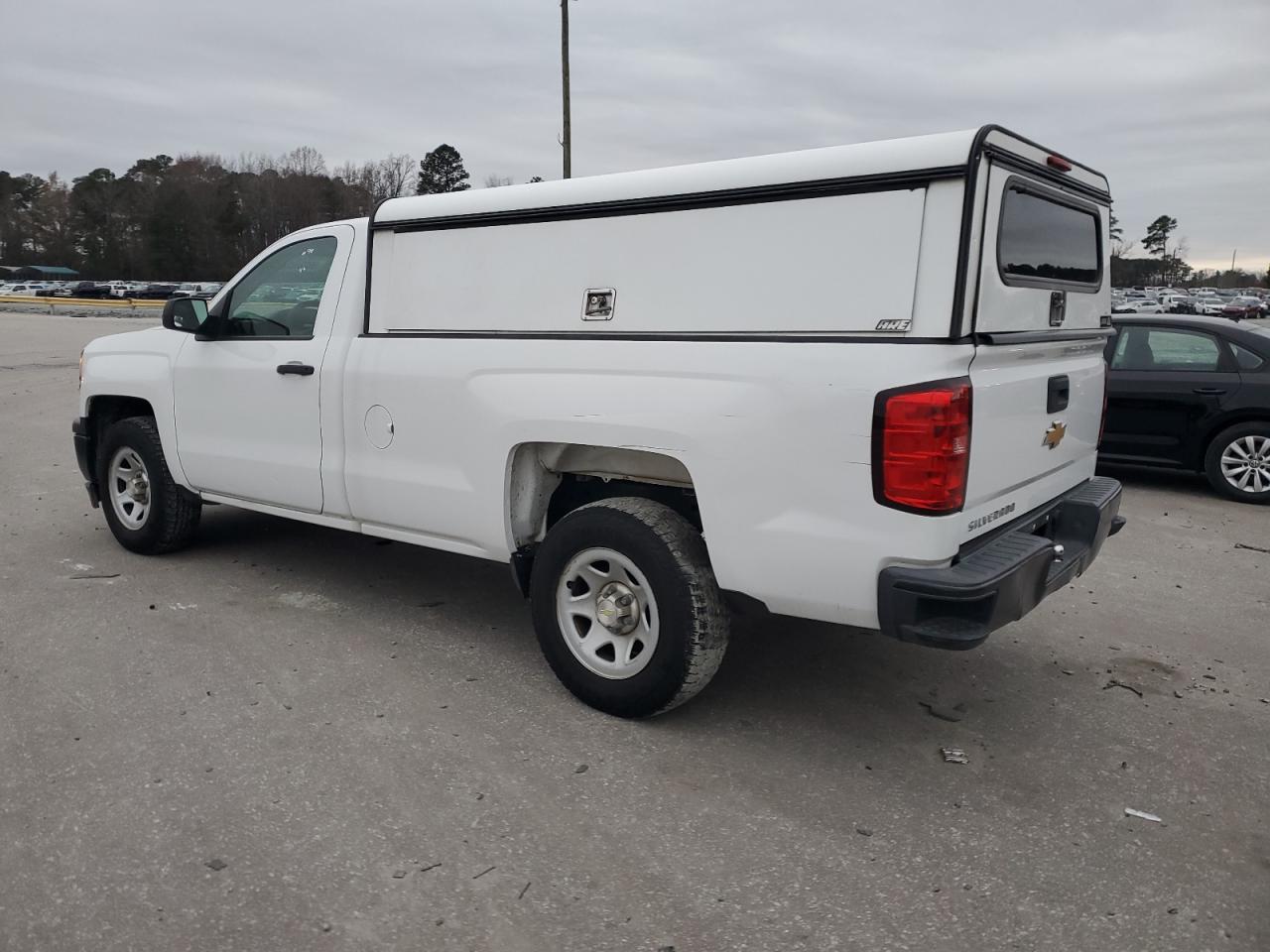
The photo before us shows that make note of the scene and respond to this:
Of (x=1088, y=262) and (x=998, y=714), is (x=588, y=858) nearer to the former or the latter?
(x=998, y=714)

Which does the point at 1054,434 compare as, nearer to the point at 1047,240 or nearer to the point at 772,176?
the point at 1047,240

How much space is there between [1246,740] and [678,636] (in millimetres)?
2280

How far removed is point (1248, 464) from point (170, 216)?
305ft

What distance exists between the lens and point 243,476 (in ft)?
17.5

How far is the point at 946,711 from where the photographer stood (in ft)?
13.7

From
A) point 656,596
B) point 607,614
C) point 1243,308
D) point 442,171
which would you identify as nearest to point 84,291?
point 442,171

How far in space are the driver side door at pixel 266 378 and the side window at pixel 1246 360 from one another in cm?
742

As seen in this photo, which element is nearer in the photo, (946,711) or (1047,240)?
(1047,240)

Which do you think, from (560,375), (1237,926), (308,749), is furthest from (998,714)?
(308,749)

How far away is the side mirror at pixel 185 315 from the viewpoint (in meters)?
5.35

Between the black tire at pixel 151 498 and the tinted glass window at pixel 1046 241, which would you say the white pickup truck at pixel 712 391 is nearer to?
the tinted glass window at pixel 1046 241

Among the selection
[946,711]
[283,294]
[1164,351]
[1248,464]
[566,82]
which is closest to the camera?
[946,711]

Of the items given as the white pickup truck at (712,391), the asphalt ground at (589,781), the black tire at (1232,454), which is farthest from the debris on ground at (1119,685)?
the black tire at (1232,454)

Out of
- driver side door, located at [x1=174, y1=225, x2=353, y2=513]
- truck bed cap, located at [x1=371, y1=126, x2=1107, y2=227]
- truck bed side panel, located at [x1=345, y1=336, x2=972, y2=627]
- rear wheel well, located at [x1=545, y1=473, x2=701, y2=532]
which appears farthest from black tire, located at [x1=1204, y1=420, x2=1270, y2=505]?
driver side door, located at [x1=174, y1=225, x2=353, y2=513]
